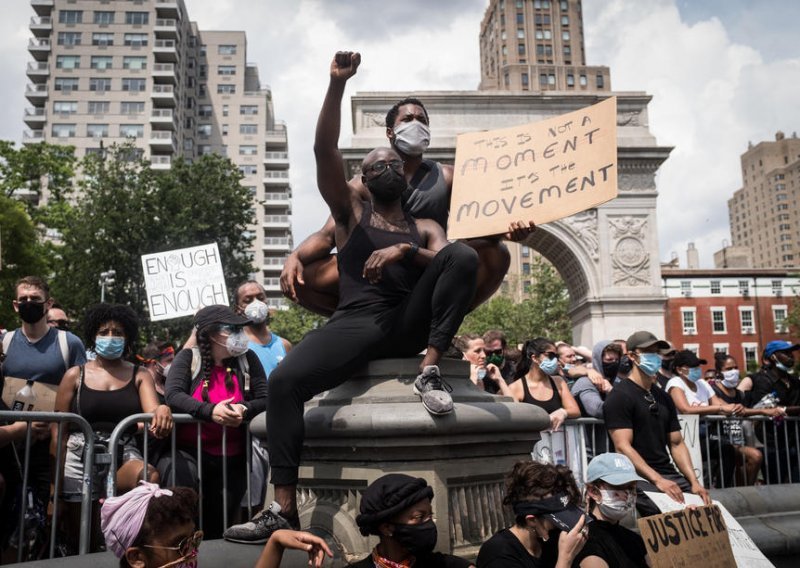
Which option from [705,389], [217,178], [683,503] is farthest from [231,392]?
[217,178]

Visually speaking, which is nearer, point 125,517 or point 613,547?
point 125,517

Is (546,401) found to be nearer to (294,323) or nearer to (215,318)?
(215,318)

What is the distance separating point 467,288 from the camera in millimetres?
3209

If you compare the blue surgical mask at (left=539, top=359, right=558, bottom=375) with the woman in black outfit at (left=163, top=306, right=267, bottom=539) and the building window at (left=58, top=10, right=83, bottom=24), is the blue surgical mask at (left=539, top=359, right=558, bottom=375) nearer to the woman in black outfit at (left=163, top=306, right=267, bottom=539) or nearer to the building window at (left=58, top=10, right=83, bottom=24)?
the woman in black outfit at (left=163, top=306, right=267, bottom=539)

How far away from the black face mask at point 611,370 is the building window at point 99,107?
71300 mm

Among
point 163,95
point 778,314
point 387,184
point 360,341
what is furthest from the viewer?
point 163,95

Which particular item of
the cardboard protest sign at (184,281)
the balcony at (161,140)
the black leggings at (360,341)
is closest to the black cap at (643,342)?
A: the black leggings at (360,341)

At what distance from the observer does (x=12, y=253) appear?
1014 inches

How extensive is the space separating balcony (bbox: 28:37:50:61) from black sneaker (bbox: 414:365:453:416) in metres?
Answer: 78.4

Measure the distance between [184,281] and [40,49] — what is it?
71931 millimetres

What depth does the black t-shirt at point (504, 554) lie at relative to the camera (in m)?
3.02

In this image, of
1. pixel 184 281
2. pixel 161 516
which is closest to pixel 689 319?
pixel 184 281

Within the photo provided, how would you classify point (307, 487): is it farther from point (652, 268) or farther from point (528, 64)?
point (528, 64)

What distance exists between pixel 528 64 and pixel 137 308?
81.2 metres
